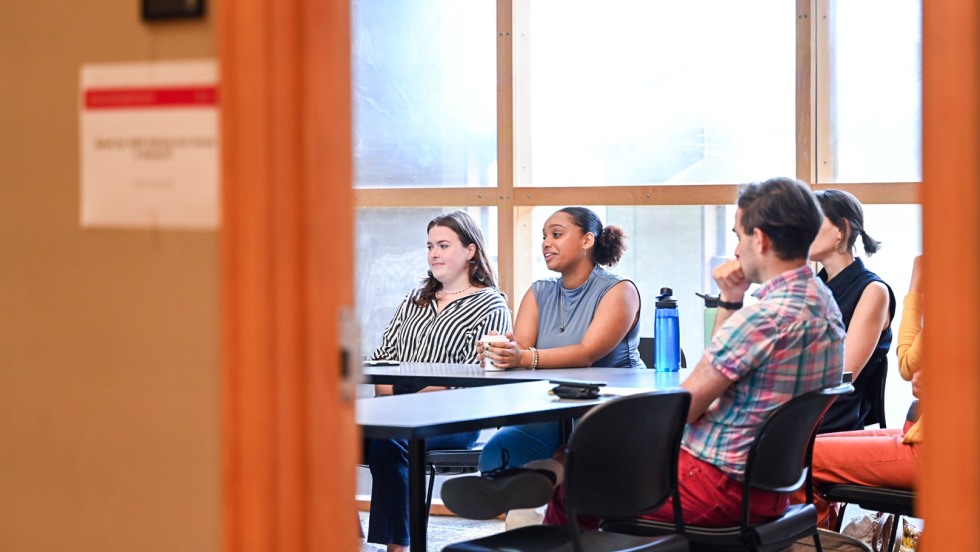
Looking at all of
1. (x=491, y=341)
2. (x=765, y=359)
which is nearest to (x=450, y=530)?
(x=491, y=341)

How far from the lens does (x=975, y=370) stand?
4.87ft

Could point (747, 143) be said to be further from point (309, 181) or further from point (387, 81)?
point (309, 181)

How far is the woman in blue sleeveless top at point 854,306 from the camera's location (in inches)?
173

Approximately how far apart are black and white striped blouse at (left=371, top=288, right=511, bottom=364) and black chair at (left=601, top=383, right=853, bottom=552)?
71.7 inches

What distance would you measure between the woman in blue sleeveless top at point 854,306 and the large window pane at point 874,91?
2.70 ft

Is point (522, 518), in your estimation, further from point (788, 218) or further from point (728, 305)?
point (788, 218)

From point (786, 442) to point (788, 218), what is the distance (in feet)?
2.10

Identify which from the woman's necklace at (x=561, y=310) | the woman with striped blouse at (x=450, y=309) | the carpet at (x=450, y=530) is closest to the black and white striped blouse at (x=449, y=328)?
the woman with striped blouse at (x=450, y=309)

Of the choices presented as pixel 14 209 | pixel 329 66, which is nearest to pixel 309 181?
pixel 329 66

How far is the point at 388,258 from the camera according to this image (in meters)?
6.14

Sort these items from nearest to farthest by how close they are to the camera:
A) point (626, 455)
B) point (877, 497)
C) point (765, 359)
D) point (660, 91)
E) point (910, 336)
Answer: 1. point (626, 455)
2. point (765, 359)
3. point (877, 497)
4. point (910, 336)
5. point (660, 91)

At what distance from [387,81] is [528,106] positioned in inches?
30.3

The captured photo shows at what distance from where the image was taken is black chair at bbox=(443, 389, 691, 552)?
9.03ft

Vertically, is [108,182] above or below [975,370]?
above
